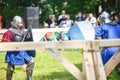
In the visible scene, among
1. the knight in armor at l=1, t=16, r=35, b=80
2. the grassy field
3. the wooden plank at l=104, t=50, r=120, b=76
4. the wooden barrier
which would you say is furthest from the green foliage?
the wooden barrier

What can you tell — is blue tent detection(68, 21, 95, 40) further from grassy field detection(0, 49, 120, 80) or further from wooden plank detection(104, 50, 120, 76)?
grassy field detection(0, 49, 120, 80)

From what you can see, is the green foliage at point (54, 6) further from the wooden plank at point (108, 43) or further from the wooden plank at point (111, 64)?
the wooden plank at point (108, 43)

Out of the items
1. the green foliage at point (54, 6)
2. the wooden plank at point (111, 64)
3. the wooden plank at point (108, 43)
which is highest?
the wooden plank at point (108, 43)

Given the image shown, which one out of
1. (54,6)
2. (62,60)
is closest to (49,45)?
(62,60)

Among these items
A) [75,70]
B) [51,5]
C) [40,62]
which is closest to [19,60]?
[75,70]

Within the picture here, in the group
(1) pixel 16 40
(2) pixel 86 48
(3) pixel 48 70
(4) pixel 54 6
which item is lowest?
(4) pixel 54 6

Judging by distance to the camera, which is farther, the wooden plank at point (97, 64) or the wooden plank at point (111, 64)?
the wooden plank at point (111, 64)

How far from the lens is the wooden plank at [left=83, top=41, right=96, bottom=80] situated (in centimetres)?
658

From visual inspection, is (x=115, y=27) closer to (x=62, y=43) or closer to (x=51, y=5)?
(x=62, y=43)

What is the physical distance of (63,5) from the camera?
2944 cm

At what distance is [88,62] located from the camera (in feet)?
21.7

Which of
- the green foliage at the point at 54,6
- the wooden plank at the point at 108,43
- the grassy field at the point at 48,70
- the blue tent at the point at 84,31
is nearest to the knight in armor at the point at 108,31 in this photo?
the blue tent at the point at 84,31

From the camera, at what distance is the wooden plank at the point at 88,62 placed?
21.6ft

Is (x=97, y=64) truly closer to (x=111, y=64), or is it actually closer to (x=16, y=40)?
(x=111, y=64)
